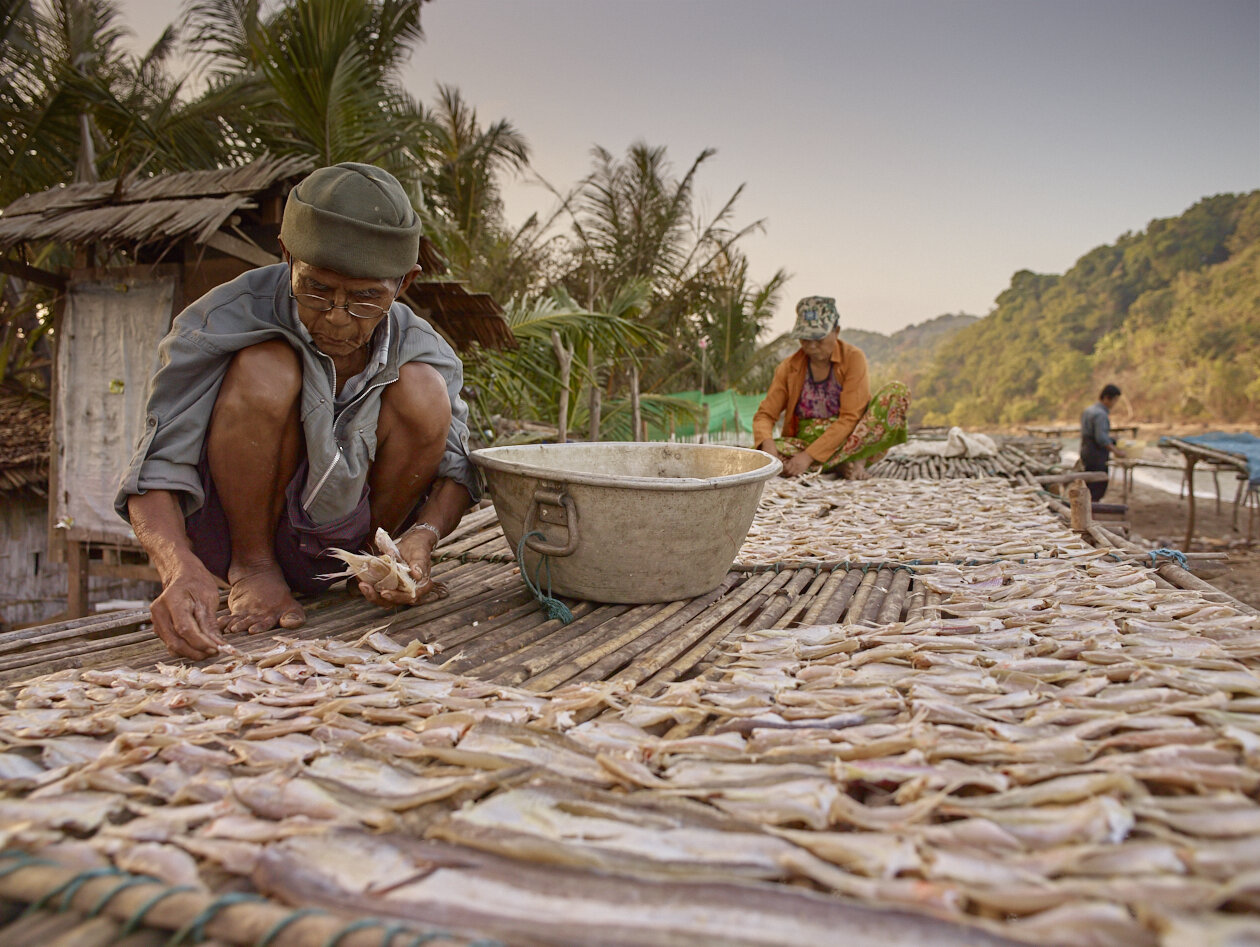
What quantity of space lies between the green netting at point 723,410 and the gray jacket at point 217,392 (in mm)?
9040

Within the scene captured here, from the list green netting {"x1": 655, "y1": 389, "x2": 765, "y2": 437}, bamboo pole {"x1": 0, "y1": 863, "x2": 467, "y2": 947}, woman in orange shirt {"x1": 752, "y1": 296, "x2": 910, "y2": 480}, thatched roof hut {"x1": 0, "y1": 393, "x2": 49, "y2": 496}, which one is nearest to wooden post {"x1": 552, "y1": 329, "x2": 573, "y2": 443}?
woman in orange shirt {"x1": 752, "y1": 296, "x2": 910, "y2": 480}

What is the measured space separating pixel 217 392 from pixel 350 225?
0.48 m

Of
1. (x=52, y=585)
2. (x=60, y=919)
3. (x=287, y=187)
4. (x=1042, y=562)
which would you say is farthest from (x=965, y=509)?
(x=52, y=585)

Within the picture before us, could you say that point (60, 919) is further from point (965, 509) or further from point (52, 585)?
point (52, 585)

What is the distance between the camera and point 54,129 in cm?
654

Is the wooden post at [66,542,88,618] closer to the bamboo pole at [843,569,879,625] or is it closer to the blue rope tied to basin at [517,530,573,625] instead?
the blue rope tied to basin at [517,530,573,625]

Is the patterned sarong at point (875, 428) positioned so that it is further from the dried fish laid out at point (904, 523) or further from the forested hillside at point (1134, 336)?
the forested hillside at point (1134, 336)

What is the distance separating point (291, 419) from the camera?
1.67 m

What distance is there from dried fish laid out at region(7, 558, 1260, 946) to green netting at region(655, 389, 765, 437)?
9.60m

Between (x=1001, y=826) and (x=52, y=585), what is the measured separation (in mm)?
7155

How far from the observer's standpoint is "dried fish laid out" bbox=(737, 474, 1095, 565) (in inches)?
90.6

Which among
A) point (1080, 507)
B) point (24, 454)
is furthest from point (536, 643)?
point (24, 454)

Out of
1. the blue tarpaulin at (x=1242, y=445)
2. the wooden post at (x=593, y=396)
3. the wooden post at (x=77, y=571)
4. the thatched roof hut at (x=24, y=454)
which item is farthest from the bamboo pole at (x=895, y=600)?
the blue tarpaulin at (x=1242, y=445)

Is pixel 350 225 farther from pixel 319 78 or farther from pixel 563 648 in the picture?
pixel 319 78
